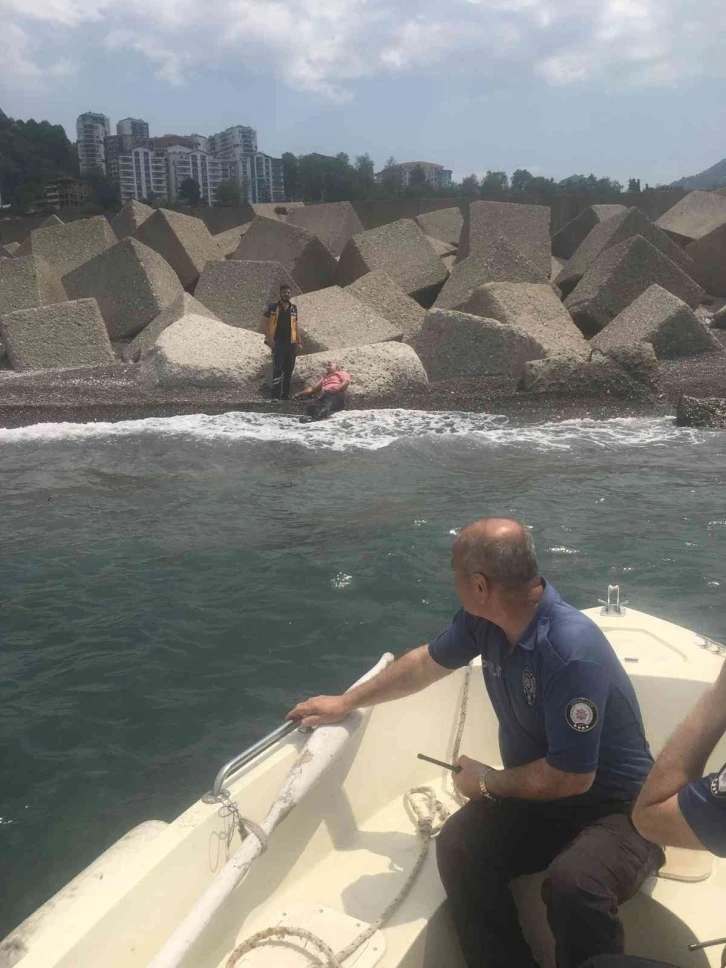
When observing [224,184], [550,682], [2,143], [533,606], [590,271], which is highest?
[2,143]

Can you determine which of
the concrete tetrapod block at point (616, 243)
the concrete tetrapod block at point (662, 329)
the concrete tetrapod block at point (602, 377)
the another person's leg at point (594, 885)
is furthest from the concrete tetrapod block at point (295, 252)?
the another person's leg at point (594, 885)

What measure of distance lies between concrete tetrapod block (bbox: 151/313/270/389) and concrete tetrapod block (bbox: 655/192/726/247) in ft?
35.6

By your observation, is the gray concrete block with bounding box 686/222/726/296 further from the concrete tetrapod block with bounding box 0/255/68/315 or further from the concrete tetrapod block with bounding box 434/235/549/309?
the concrete tetrapod block with bounding box 0/255/68/315

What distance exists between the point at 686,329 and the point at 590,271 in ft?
8.57

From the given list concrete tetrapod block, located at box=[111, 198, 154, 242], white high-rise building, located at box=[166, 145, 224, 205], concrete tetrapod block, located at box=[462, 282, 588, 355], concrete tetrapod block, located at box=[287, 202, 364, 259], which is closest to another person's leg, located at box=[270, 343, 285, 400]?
concrete tetrapod block, located at box=[462, 282, 588, 355]

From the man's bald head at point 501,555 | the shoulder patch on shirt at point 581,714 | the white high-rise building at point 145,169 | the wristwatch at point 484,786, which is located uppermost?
the white high-rise building at point 145,169

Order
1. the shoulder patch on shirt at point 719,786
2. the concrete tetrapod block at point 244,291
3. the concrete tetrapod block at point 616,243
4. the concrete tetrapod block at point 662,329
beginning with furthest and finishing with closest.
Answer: the concrete tetrapod block at point 616,243 → the concrete tetrapod block at point 244,291 → the concrete tetrapod block at point 662,329 → the shoulder patch on shirt at point 719,786

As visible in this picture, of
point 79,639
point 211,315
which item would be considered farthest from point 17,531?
point 211,315

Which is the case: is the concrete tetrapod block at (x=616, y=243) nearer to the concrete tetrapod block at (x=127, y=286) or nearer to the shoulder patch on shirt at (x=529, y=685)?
the concrete tetrapod block at (x=127, y=286)

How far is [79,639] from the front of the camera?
15.8 ft

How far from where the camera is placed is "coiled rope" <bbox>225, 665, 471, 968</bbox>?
2.23m

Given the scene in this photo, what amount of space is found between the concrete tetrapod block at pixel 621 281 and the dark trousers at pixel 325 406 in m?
5.41

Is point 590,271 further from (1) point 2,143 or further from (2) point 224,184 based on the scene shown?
(1) point 2,143

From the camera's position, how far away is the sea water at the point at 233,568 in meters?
3.75
